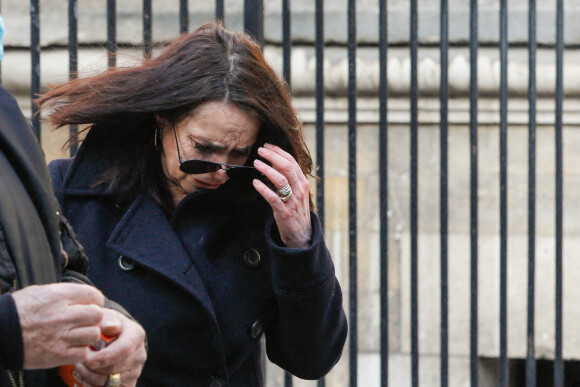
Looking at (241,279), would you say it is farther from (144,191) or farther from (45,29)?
(45,29)

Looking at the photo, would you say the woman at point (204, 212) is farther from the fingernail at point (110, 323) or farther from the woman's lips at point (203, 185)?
the fingernail at point (110, 323)

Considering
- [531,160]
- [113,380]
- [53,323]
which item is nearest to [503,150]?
[531,160]

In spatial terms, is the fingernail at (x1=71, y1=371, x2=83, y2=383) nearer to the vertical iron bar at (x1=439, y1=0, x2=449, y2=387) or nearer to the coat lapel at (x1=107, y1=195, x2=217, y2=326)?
the coat lapel at (x1=107, y1=195, x2=217, y2=326)

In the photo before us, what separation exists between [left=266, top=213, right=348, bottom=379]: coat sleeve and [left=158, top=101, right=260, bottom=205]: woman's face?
0.20 meters

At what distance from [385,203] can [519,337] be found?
4.14 ft

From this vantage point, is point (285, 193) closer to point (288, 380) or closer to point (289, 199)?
point (289, 199)

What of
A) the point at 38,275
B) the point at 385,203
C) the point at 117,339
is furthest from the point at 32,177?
the point at 385,203

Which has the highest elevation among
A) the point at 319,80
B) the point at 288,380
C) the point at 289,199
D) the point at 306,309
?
the point at 319,80

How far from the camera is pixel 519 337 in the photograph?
13.7 feet

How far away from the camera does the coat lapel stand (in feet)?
6.95

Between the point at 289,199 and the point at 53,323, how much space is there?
0.87 meters

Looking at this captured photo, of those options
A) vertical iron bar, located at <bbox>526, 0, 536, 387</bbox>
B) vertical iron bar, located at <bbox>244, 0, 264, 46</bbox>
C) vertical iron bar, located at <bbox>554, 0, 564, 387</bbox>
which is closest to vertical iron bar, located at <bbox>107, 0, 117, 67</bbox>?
A: vertical iron bar, located at <bbox>244, 0, 264, 46</bbox>

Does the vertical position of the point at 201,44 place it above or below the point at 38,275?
above

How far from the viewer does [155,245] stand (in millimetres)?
2172
